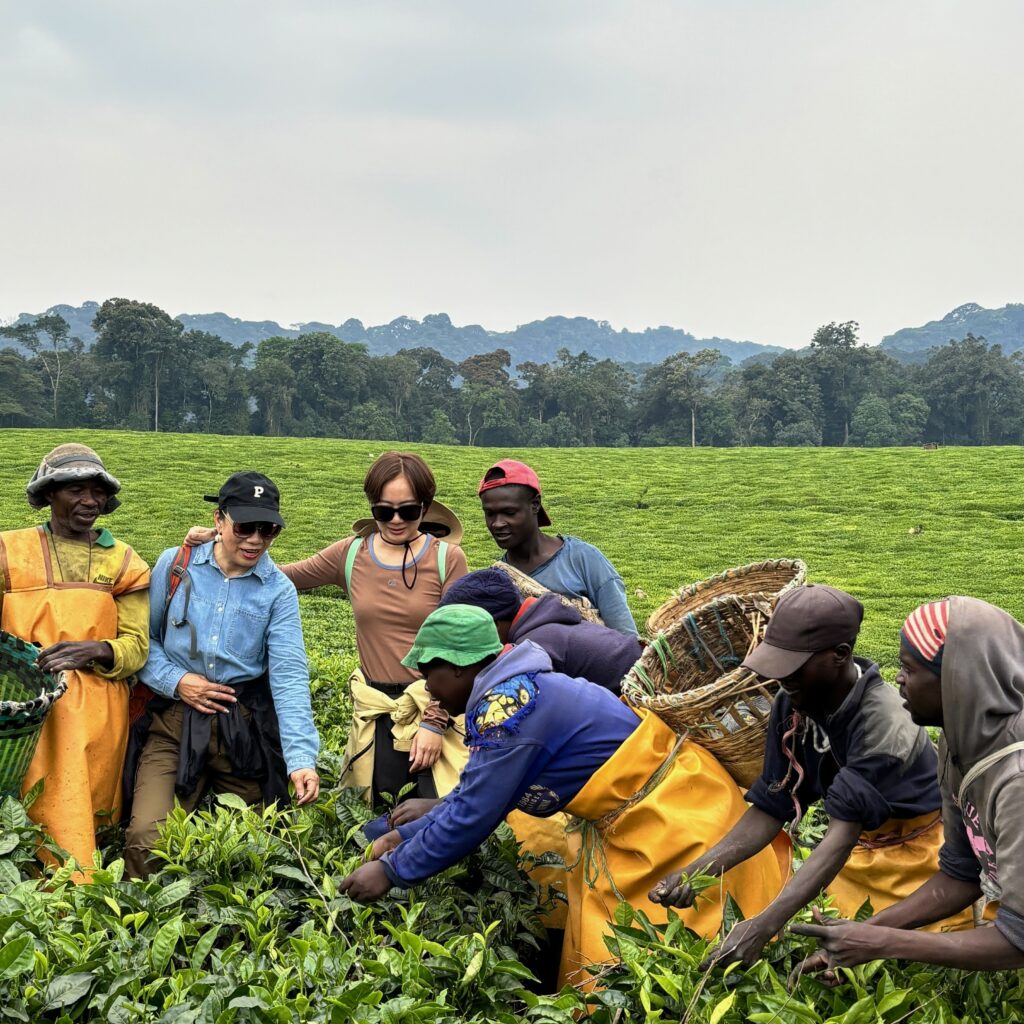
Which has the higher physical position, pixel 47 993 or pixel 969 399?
pixel 969 399

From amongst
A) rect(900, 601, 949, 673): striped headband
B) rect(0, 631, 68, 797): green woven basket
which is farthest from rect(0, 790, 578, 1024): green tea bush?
rect(900, 601, 949, 673): striped headband

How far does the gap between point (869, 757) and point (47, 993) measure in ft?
6.67

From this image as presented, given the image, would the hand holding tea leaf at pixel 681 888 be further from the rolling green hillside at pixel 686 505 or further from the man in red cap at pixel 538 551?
the rolling green hillside at pixel 686 505

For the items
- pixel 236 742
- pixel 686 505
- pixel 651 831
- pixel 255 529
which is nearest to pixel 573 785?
pixel 651 831

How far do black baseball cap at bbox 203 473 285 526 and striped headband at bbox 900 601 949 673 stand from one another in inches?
87.9

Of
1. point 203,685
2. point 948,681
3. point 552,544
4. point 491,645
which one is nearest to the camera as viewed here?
point 948,681

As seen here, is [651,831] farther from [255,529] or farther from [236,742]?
[255,529]

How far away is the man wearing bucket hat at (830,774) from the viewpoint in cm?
266

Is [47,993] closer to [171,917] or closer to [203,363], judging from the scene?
[171,917]

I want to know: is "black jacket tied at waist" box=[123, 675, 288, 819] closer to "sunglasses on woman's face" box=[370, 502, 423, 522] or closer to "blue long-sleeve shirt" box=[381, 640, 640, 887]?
"sunglasses on woman's face" box=[370, 502, 423, 522]

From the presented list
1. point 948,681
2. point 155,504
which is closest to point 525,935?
point 948,681

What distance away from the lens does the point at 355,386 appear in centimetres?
6116

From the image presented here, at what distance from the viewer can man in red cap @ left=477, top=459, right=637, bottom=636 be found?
4238 mm

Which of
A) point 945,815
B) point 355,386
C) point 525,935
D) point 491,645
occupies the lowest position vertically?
point 525,935
